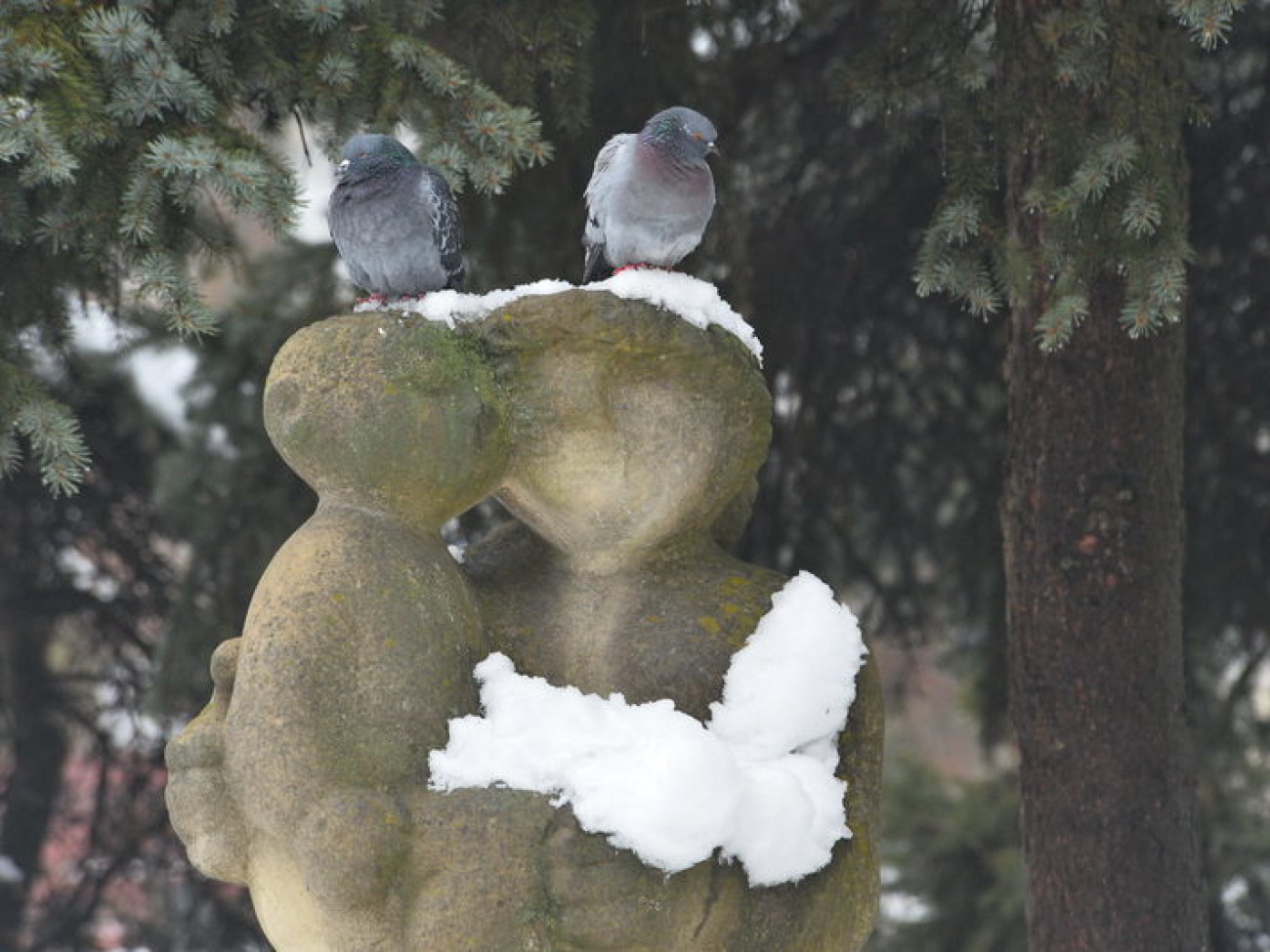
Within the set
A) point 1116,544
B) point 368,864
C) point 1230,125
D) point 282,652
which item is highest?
point 1230,125

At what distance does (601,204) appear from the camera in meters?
3.27

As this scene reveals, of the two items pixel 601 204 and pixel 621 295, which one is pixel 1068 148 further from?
pixel 621 295

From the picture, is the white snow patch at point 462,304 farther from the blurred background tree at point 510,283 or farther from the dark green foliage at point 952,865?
the dark green foliage at point 952,865

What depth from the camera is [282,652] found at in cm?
276

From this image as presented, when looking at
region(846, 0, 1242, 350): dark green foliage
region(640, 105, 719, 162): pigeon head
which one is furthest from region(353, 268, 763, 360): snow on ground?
region(846, 0, 1242, 350): dark green foliage

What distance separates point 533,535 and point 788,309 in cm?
276

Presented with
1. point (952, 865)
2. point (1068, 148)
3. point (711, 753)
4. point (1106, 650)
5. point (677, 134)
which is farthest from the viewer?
point (952, 865)

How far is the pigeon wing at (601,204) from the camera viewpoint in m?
3.25

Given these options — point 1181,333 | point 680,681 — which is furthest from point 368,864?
point 1181,333

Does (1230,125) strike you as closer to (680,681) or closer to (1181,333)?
(1181,333)

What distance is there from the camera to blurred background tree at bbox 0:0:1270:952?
3.54 metres

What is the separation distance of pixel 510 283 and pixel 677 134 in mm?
2309

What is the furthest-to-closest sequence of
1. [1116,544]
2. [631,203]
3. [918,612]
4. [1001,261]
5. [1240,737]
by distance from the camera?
[1240,737]
[918,612]
[1116,544]
[1001,261]
[631,203]

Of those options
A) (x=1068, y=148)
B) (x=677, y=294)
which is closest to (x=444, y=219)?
(x=677, y=294)
